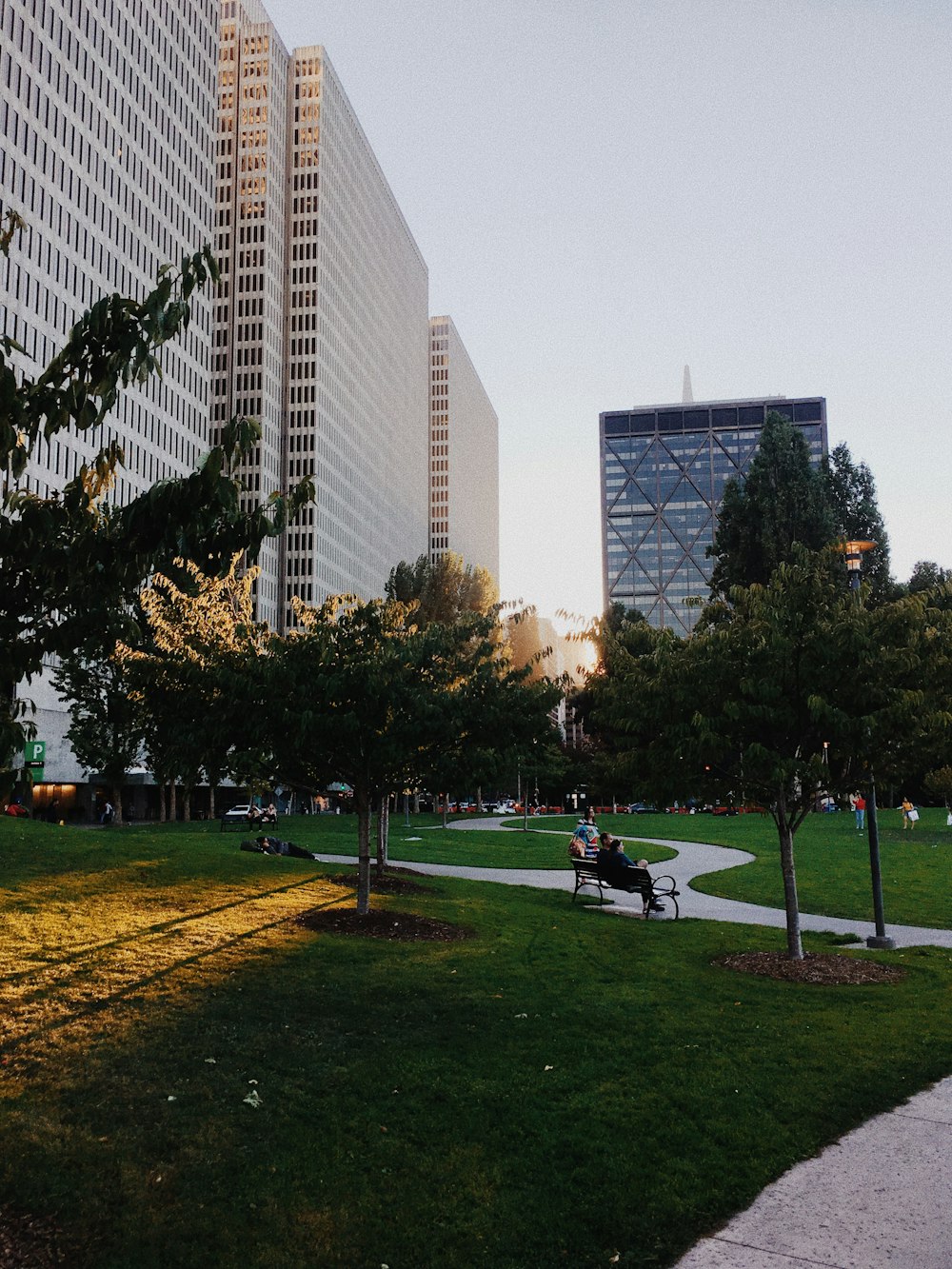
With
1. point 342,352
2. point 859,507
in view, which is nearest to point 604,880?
point 859,507

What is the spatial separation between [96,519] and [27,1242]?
3818 mm

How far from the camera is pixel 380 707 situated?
44.4 feet

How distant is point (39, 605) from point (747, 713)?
8.91 metres

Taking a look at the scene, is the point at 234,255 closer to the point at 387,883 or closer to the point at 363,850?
the point at 387,883

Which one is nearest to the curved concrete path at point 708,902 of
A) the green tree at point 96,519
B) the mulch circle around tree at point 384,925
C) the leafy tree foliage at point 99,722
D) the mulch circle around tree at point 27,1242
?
the mulch circle around tree at point 384,925

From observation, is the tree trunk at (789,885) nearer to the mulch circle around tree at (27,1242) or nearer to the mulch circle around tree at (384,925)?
the mulch circle around tree at (384,925)

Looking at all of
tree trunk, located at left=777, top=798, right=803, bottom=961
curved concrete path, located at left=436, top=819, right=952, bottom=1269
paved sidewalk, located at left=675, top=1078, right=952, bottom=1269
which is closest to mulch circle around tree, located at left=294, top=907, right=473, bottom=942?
tree trunk, located at left=777, top=798, right=803, bottom=961

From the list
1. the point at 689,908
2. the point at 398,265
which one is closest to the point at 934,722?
the point at 689,908

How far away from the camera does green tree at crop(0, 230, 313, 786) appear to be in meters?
5.00

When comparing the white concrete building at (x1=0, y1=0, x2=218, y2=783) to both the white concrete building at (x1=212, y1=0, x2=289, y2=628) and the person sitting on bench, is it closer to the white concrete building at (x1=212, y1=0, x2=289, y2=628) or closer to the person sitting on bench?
the white concrete building at (x1=212, y1=0, x2=289, y2=628)

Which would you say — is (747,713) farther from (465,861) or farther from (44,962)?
(465,861)

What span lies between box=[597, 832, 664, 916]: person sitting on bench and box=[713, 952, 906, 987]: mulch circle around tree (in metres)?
3.64

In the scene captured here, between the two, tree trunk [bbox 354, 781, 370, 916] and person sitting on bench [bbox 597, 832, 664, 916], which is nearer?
tree trunk [bbox 354, 781, 370, 916]

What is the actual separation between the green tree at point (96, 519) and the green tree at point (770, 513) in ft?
155
